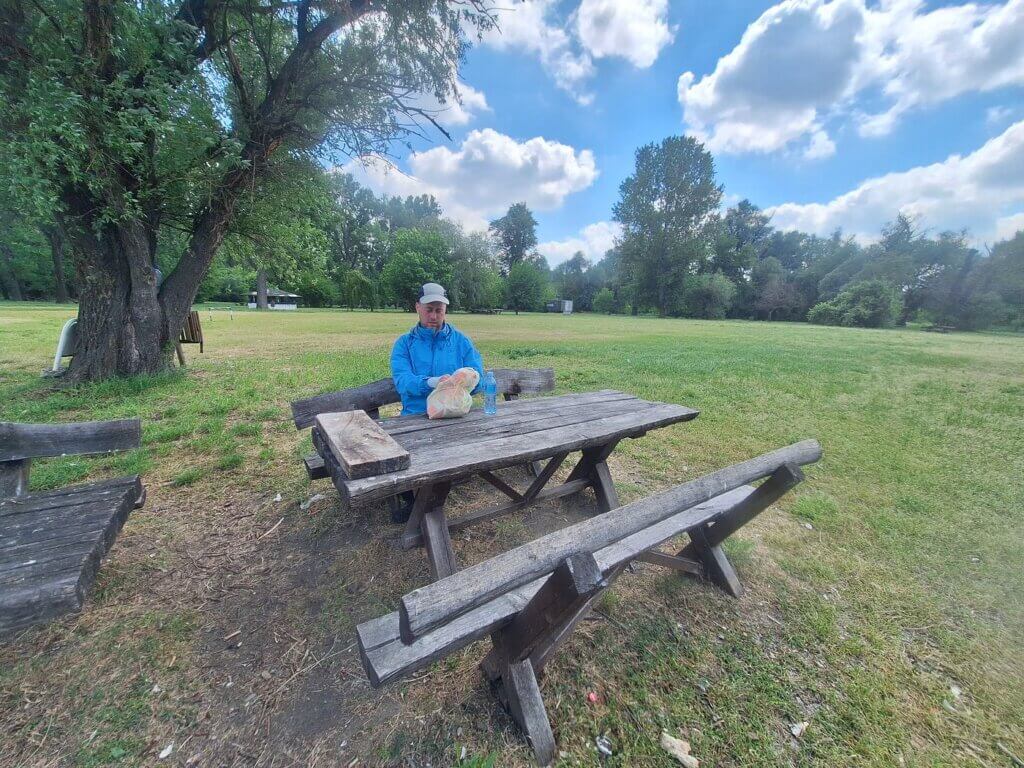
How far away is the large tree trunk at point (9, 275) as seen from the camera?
37250 mm

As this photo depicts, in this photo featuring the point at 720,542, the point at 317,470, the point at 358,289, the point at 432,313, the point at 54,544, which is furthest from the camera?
the point at 358,289

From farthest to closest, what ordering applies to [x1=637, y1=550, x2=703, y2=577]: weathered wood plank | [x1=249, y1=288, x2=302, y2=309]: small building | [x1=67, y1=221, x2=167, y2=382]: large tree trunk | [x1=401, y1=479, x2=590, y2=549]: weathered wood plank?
[x1=249, y1=288, x2=302, y2=309]: small building → [x1=67, y1=221, x2=167, y2=382]: large tree trunk → [x1=401, y1=479, x2=590, y2=549]: weathered wood plank → [x1=637, y1=550, x2=703, y2=577]: weathered wood plank

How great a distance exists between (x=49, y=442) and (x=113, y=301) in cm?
596

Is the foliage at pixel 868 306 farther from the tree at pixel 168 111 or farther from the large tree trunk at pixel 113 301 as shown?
the large tree trunk at pixel 113 301

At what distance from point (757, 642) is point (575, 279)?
→ 74.6m

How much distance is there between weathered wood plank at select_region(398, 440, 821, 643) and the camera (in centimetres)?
109

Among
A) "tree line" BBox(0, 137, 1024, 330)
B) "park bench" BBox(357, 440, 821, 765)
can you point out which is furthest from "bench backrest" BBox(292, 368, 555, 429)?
"tree line" BBox(0, 137, 1024, 330)

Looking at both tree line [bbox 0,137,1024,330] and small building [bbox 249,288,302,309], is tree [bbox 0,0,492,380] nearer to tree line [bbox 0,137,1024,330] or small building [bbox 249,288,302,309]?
tree line [bbox 0,137,1024,330]

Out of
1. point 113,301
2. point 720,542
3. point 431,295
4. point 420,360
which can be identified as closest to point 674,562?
point 720,542

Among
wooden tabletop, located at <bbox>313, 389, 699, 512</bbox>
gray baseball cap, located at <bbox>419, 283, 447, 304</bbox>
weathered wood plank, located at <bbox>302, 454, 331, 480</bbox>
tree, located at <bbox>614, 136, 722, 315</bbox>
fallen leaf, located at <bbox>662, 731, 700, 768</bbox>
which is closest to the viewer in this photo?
fallen leaf, located at <bbox>662, 731, 700, 768</bbox>

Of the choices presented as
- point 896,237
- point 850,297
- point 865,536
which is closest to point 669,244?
point 850,297

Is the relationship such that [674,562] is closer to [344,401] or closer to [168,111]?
[344,401]

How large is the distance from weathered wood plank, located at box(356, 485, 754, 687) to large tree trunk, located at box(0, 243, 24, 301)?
59.6m

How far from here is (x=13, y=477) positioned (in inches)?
87.5
